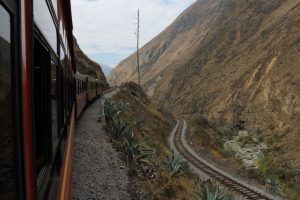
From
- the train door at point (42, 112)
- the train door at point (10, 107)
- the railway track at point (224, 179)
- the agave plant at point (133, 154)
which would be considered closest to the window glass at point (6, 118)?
the train door at point (10, 107)

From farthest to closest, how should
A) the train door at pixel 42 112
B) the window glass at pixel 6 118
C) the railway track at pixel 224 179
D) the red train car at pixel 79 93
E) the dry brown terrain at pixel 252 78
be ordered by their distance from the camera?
the dry brown terrain at pixel 252 78
the railway track at pixel 224 179
the red train car at pixel 79 93
the train door at pixel 42 112
the window glass at pixel 6 118

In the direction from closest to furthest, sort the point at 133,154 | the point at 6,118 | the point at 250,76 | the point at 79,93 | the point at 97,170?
the point at 6,118 → the point at 97,170 → the point at 133,154 → the point at 79,93 → the point at 250,76

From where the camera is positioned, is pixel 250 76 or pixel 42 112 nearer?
pixel 42 112

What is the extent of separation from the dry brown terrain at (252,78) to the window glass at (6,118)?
25.0 meters

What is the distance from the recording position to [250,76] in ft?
185

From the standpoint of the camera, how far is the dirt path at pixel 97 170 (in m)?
9.07

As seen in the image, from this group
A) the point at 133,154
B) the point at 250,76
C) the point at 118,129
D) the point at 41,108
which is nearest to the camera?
the point at 41,108

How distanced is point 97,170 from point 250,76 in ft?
161

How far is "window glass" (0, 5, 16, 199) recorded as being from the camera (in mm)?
1564

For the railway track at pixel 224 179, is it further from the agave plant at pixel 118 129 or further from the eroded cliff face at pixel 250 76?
the eroded cliff face at pixel 250 76

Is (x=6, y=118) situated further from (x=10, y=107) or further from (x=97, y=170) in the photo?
(x=97, y=170)

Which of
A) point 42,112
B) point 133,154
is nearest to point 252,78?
point 133,154

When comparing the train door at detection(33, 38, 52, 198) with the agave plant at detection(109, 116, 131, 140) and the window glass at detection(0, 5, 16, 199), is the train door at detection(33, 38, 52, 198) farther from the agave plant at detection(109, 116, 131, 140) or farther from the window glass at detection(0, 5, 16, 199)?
the agave plant at detection(109, 116, 131, 140)

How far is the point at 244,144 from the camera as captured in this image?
38.2 meters
